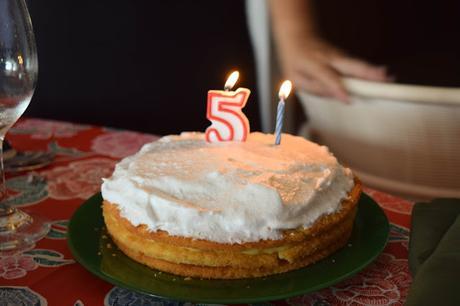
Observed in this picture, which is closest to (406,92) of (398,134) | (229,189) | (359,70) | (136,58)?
(398,134)

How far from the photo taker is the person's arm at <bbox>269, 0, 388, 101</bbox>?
160cm

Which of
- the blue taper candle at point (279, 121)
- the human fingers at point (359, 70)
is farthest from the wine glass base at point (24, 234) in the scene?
the human fingers at point (359, 70)

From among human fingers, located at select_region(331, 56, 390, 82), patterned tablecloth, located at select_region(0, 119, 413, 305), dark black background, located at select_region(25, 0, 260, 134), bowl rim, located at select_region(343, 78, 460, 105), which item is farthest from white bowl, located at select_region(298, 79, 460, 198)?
dark black background, located at select_region(25, 0, 260, 134)

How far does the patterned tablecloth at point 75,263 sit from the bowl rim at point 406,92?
26cm

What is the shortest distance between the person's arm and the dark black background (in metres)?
0.28

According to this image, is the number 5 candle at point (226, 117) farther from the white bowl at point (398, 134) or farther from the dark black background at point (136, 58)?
the dark black background at point (136, 58)

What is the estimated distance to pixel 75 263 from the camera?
0.90m

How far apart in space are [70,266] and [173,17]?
143 centimetres

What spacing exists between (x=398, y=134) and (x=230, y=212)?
2.38 feet

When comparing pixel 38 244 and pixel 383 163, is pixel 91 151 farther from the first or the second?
pixel 383 163

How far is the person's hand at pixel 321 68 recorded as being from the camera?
62.6 inches

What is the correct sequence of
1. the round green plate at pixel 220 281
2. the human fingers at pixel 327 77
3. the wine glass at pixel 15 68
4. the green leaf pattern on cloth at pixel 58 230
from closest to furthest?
1. the round green plate at pixel 220 281
2. the wine glass at pixel 15 68
3. the green leaf pattern on cloth at pixel 58 230
4. the human fingers at pixel 327 77

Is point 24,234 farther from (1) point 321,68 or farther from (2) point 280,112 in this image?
(1) point 321,68

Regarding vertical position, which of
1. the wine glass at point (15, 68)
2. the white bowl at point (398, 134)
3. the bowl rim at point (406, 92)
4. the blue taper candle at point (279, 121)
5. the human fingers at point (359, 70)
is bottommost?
the white bowl at point (398, 134)
